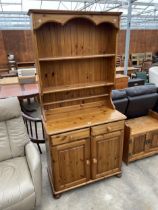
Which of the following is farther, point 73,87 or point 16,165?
point 73,87

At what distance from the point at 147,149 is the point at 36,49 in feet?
6.69

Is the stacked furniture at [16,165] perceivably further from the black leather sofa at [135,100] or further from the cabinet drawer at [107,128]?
the black leather sofa at [135,100]

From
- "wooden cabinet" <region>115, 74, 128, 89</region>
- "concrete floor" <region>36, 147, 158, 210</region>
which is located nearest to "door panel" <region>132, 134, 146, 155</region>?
"concrete floor" <region>36, 147, 158, 210</region>

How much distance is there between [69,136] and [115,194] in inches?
35.9

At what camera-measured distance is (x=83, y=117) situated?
1960 millimetres

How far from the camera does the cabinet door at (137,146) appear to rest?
2271 mm

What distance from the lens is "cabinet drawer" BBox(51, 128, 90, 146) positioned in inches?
65.2

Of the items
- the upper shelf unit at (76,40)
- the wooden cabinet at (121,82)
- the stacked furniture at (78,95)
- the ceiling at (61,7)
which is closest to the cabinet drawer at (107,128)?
the stacked furniture at (78,95)

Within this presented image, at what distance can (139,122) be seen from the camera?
8.53 ft

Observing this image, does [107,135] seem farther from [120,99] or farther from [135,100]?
[135,100]

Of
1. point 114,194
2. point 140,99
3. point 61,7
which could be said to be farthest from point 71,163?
point 61,7

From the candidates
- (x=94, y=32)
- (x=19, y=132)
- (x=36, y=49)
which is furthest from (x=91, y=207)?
(x=94, y=32)

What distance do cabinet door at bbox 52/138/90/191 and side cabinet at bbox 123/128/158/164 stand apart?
681mm

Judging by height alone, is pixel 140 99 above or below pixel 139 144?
above
